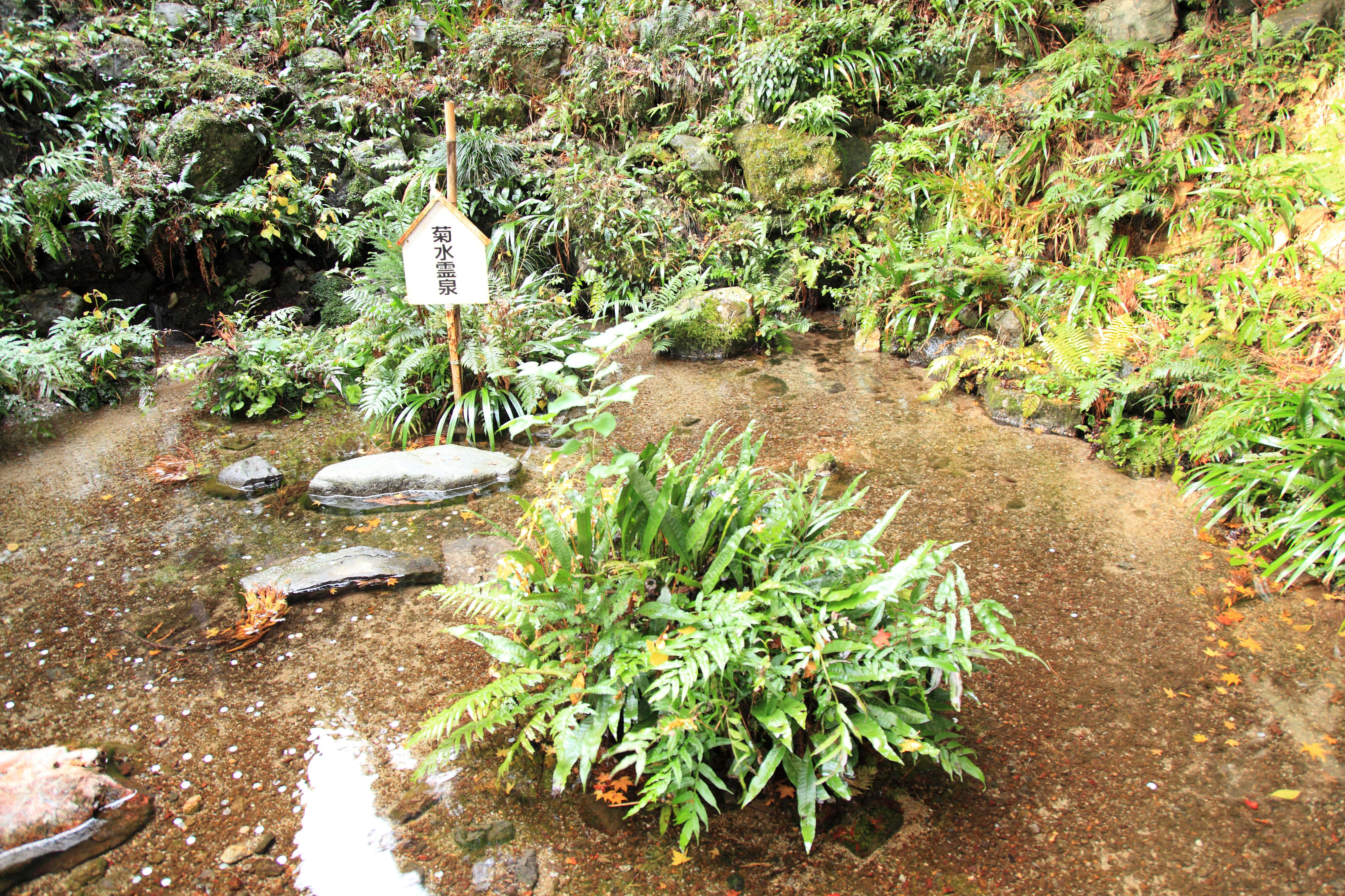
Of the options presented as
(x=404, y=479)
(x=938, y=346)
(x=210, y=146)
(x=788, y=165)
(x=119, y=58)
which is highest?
(x=119, y=58)

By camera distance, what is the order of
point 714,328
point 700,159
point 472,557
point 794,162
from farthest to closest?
1. point 700,159
2. point 794,162
3. point 714,328
4. point 472,557

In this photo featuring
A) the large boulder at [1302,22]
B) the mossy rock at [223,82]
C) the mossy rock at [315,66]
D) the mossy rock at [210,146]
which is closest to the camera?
the large boulder at [1302,22]

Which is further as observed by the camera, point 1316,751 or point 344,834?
point 1316,751

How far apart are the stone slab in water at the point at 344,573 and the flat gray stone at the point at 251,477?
3.63 ft

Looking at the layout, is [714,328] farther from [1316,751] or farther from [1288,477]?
[1316,751]

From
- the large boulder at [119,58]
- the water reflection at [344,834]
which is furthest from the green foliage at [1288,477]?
the large boulder at [119,58]

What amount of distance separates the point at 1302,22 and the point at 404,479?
7.80 meters

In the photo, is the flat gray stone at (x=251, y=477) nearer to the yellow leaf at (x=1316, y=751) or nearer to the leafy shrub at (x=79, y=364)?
the leafy shrub at (x=79, y=364)

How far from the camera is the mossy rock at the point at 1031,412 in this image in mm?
4836

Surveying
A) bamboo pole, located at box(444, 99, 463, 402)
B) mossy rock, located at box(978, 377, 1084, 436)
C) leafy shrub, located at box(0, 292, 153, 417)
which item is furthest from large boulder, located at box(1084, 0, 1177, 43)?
leafy shrub, located at box(0, 292, 153, 417)

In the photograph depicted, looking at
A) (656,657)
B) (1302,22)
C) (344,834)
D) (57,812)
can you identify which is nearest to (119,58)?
(57,812)

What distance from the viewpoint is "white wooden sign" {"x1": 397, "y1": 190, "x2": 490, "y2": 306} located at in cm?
457

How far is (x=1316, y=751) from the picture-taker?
2.38 metres

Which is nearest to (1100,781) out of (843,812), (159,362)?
(843,812)
